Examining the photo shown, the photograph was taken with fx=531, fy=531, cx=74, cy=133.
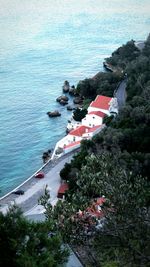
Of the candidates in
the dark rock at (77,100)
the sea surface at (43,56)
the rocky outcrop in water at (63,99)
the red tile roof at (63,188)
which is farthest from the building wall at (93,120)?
the red tile roof at (63,188)

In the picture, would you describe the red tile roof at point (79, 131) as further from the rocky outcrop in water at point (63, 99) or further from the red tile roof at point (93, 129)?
the rocky outcrop in water at point (63, 99)

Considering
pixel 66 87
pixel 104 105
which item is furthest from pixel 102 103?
pixel 66 87

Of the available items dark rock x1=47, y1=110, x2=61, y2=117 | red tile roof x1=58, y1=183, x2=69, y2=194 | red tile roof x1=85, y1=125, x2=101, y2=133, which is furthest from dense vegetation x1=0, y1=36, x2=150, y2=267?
dark rock x1=47, y1=110, x2=61, y2=117

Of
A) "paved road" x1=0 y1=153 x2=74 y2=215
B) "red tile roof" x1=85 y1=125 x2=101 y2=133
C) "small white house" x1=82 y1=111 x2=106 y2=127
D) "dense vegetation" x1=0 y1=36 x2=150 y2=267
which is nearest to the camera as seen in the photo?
"dense vegetation" x1=0 y1=36 x2=150 y2=267

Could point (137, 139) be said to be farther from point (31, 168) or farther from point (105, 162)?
point (105, 162)

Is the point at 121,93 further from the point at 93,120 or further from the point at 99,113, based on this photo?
the point at 93,120

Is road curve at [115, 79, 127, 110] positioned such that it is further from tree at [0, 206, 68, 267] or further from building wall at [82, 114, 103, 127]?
tree at [0, 206, 68, 267]

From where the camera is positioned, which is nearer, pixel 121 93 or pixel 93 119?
pixel 93 119
